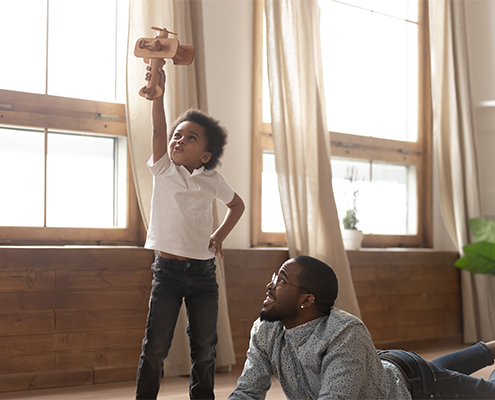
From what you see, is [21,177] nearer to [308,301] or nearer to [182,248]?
[182,248]

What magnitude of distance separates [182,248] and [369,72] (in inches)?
98.3

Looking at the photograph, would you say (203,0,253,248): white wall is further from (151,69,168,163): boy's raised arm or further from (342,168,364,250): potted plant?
(151,69,168,163): boy's raised arm

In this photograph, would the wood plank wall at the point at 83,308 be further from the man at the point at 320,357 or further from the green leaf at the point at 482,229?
the green leaf at the point at 482,229

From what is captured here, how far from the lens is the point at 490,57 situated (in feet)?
13.2

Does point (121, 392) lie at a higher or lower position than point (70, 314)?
lower

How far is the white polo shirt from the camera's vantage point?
1.84 metres

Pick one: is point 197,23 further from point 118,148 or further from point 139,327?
point 139,327

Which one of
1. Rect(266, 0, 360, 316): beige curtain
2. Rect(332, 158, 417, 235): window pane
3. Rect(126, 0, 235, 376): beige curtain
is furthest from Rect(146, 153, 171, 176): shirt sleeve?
Rect(332, 158, 417, 235): window pane

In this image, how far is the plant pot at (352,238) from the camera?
3416mm

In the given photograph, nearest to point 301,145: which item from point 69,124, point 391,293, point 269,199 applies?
point 269,199

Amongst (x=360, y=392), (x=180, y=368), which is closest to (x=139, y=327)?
(x=180, y=368)

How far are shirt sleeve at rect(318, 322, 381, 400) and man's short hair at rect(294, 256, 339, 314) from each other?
0.11m

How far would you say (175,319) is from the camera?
1858 mm

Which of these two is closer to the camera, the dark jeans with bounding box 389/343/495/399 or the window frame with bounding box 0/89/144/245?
the dark jeans with bounding box 389/343/495/399
